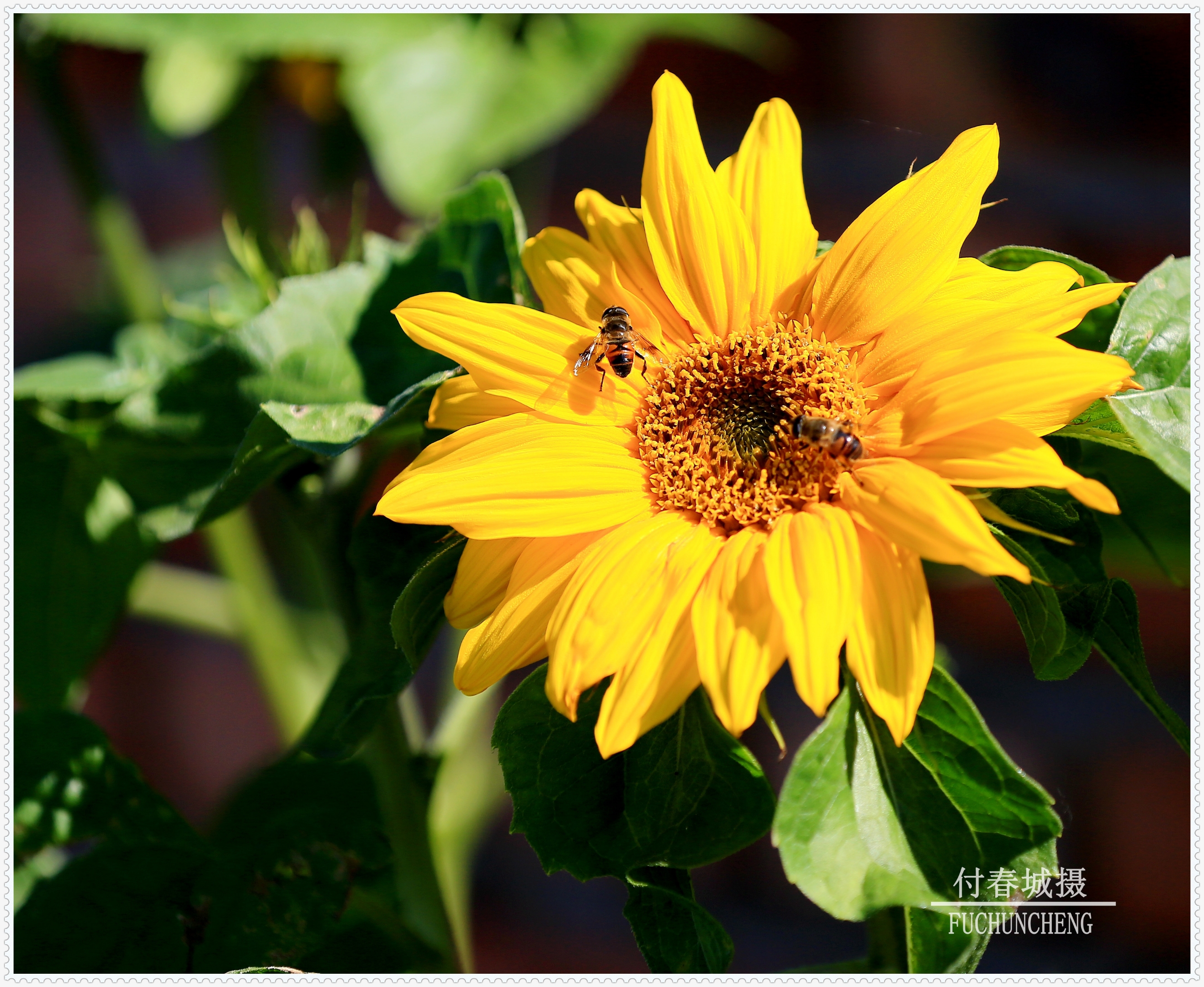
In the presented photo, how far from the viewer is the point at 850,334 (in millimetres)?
350

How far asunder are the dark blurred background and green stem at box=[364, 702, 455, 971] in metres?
0.47

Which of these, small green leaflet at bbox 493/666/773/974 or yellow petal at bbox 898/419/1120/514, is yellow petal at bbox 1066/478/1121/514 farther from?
small green leaflet at bbox 493/666/773/974

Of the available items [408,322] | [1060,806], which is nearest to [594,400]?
[408,322]

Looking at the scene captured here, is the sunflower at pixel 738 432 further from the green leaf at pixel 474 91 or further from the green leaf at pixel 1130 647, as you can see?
the green leaf at pixel 474 91

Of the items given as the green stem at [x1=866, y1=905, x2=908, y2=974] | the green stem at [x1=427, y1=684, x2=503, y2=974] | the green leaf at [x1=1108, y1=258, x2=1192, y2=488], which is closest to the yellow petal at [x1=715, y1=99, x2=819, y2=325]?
the green leaf at [x1=1108, y1=258, x2=1192, y2=488]

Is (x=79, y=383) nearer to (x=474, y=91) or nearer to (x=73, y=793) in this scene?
(x=73, y=793)

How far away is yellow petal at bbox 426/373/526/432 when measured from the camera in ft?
1.16

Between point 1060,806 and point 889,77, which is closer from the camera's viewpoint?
point 1060,806

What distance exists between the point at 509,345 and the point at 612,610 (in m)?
0.10

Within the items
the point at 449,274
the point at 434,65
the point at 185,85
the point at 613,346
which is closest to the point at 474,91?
A: the point at 434,65

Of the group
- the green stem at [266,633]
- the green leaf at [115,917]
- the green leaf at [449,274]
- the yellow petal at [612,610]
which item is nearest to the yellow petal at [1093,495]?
the yellow petal at [612,610]

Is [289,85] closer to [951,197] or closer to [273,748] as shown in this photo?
[951,197]
